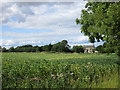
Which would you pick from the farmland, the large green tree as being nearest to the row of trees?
the farmland

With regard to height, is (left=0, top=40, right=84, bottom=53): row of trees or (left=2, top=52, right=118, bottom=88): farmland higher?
(left=0, top=40, right=84, bottom=53): row of trees

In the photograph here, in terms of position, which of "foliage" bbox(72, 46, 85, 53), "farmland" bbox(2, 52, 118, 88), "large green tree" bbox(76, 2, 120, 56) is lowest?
"farmland" bbox(2, 52, 118, 88)

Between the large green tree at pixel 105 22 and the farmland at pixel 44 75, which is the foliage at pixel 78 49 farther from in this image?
the large green tree at pixel 105 22

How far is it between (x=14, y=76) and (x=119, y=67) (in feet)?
16.3

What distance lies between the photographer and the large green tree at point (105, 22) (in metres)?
8.81

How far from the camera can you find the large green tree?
881 centimetres

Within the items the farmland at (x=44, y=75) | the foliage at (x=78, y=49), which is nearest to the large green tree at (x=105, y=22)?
the foliage at (x=78, y=49)

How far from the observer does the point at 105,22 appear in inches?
359

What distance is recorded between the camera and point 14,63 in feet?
21.6

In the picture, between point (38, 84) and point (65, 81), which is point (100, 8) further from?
point (38, 84)

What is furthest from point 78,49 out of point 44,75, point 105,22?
point 44,75

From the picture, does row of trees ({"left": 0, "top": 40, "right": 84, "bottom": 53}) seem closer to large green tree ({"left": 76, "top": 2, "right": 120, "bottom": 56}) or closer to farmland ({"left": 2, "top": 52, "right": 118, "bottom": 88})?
farmland ({"left": 2, "top": 52, "right": 118, "bottom": 88})

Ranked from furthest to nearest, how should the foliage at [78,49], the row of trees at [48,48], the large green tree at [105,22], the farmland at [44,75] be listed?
1. the large green tree at [105,22]
2. the foliage at [78,49]
3. the row of trees at [48,48]
4. the farmland at [44,75]

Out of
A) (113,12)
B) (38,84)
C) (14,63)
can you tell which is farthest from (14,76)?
(113,12)
